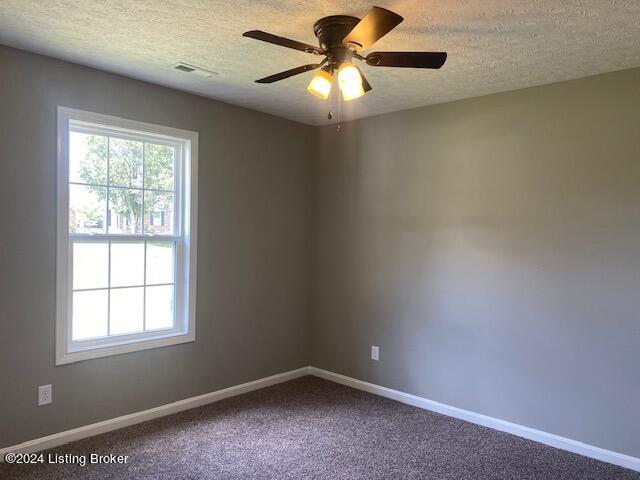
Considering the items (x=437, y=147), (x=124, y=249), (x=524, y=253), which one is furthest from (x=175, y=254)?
(x=524, y=253)

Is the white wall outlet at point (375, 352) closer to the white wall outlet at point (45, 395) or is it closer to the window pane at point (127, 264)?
the window pane at point (127, 264)

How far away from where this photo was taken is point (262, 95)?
3.59 metres

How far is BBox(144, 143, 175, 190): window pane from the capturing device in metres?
3.43

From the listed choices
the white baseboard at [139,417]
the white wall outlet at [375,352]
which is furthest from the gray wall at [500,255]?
the white baseboard at [139,417]

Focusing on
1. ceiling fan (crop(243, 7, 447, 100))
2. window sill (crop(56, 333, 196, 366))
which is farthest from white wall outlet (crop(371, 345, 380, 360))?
ceiling fan (crop(243, 7, 447, 100))

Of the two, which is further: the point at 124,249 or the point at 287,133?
the point at 287,133

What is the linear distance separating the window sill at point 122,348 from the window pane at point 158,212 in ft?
2.59

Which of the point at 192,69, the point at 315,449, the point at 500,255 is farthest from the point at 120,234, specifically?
the point at 500,255

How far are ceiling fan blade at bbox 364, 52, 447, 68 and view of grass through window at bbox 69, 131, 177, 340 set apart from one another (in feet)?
6.47

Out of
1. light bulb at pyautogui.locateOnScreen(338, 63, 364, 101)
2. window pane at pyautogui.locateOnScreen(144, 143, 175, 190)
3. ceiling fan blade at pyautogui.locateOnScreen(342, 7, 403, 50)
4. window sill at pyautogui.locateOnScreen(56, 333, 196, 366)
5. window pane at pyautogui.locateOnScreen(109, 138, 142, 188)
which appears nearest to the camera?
ceiling fan blade at pyautogui.locateOnScreen(342, 7, 403, 50)

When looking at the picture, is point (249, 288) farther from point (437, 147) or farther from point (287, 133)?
point (437, 147)

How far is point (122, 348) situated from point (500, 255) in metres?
2.72

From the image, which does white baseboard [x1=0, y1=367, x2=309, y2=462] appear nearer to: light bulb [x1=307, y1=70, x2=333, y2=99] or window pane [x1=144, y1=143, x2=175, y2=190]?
window pane [x1=144, y1=143, x2=175, y2=190]

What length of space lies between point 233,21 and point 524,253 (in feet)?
7.78
